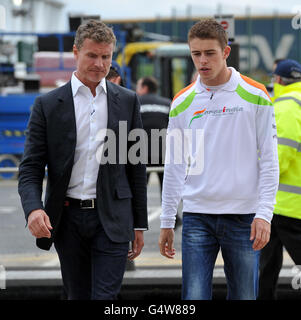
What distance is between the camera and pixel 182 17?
3831 centimetres

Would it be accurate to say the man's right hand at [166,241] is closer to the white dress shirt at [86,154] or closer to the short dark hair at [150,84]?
the white dress shirt at [86,154]

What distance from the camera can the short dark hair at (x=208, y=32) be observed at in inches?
148

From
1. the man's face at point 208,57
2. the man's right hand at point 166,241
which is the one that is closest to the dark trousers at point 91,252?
the man's right hand at point 166,241

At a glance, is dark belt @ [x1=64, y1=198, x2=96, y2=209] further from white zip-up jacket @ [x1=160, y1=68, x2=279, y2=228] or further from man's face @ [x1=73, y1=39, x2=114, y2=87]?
man's face @ [x1=73, y1=39, x2=114, y2=87]

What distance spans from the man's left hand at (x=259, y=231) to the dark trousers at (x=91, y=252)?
0.64m

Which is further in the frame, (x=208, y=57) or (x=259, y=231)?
(x=208, y=57)

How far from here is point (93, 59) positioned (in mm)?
3709

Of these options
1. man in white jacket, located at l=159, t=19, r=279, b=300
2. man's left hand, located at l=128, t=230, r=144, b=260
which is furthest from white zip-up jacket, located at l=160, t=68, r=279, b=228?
man's left hand, located at l=128, t=230, r=144, b=260

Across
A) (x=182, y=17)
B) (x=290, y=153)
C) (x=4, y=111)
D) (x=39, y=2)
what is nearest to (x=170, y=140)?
(x=290, y=153)

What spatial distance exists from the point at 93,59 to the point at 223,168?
846 mm

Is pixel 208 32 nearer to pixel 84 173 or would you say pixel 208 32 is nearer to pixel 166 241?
pixel 84 173

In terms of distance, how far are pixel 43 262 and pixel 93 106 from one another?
430 centimetres

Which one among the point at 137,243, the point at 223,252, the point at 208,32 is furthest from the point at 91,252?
the point at 208,32

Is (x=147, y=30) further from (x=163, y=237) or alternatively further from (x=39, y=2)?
(x=163, y=237)
